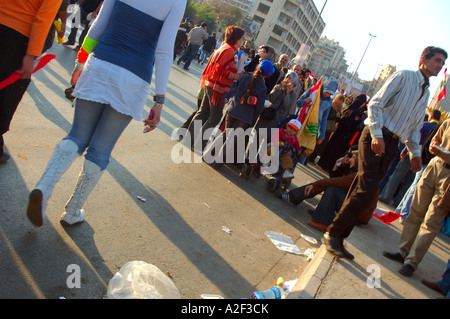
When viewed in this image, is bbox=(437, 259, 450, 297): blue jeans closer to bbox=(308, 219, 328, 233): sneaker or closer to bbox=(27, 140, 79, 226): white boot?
bbox=(308, 219, 328, 233): sneaker

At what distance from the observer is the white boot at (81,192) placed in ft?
9.71

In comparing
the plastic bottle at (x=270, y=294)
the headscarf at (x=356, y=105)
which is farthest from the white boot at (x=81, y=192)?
the headscarf at (x=356, y=105)

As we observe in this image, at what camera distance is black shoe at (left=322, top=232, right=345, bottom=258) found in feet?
13.9

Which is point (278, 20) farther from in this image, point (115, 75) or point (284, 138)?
point (115, 75)

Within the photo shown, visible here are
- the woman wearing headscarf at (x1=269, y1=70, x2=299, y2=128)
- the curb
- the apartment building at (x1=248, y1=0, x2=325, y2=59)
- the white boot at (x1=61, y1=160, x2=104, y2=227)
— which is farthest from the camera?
the apartment building at (x1=248, y1=0, x2=325, y2=59)

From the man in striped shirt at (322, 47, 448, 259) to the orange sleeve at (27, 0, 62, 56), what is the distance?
3.10 metres

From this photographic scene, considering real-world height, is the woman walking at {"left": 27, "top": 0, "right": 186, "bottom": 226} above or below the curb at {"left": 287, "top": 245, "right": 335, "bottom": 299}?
above

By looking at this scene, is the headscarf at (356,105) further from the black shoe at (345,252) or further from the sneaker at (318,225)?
the black shoe at (345,252)

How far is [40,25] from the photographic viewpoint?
298 centimetres

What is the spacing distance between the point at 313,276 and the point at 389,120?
1782mm

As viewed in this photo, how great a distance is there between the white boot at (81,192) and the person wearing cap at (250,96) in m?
3.36

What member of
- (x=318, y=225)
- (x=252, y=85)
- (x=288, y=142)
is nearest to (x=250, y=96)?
(x=252, y=85)

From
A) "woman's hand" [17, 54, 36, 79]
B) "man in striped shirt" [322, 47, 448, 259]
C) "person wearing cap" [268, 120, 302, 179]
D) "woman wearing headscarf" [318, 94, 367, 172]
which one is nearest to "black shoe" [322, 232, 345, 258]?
"man in striped shirt" [322, 47, 448, 259]
